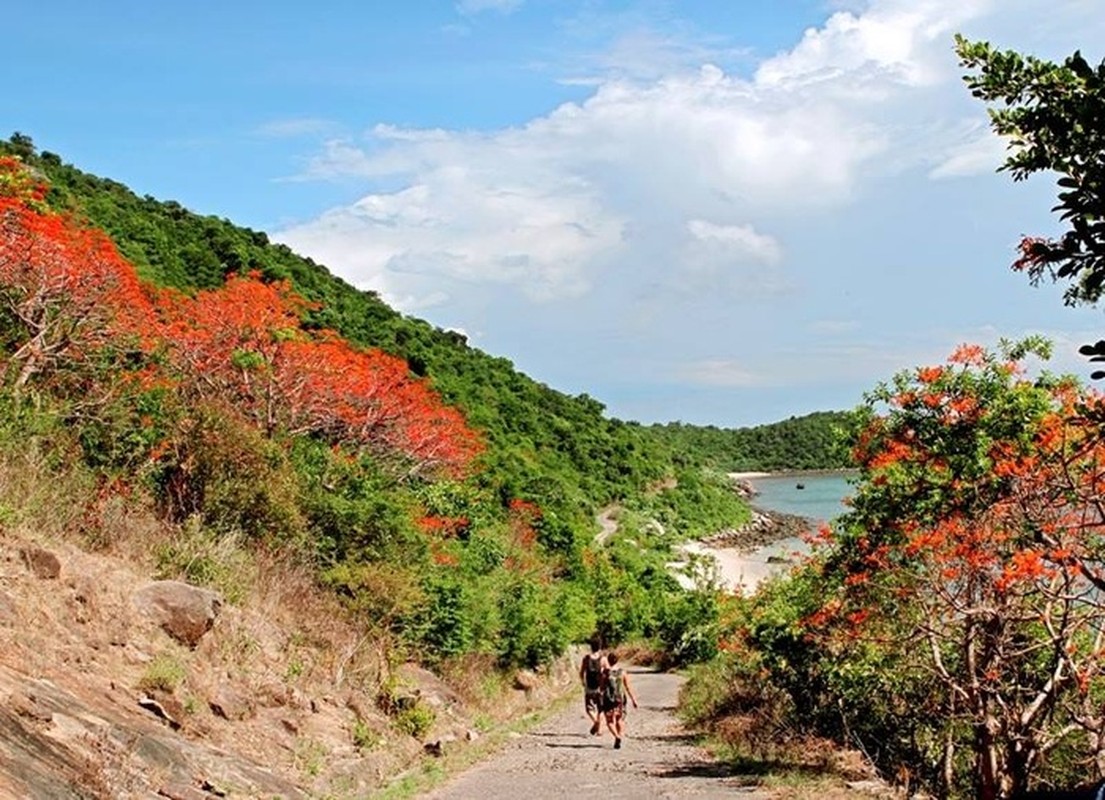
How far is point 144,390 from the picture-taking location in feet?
59.9

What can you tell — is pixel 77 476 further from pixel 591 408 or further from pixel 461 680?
pixel 591 408

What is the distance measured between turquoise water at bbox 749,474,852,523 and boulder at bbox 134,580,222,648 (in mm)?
80390

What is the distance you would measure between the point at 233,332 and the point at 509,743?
14438 millimetres

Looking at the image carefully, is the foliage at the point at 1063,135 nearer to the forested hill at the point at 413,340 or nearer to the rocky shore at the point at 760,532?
the forested hill at the point at 413,340

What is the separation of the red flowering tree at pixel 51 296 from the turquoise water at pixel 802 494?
74.6 m

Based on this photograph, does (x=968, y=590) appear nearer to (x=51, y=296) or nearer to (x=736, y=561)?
(x=51, y=296)

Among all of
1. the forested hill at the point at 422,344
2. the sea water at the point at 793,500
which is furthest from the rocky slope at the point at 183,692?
the sea water at the point at 793,500

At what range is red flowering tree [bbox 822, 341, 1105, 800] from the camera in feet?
33.7

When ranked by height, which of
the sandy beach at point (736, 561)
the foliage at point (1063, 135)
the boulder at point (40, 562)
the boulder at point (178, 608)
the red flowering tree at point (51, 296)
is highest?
the red flowering tree at point (51, 296)

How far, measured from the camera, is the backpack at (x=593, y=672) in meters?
16.7

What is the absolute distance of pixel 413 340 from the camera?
63125mm

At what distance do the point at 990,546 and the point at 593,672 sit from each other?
7.82 m

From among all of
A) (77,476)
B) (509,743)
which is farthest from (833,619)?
(77,476)

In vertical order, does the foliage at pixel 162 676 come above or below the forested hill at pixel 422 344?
below
